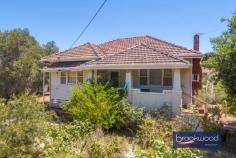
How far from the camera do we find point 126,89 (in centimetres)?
1900

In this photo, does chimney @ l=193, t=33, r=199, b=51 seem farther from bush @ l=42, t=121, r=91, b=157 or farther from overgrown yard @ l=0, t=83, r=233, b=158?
bush @ l=42, t=121, r=91, b=157

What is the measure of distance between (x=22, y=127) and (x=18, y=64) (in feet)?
87.7

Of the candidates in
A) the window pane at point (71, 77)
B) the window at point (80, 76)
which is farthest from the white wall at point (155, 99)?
the window pane at point (71, 77)

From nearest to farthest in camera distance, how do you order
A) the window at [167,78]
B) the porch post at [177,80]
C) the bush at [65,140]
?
the bush at [65,140] < the porch post at [177,80] < the window at [167,78]

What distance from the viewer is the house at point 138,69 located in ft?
59.4

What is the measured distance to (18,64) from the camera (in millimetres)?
35375

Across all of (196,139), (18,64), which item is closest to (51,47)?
(18,64)

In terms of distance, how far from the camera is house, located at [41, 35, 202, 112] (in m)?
18.1

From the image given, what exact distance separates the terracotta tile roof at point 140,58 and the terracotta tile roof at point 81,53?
200 centimetres

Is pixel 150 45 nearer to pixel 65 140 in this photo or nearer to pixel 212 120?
pixel 212 120

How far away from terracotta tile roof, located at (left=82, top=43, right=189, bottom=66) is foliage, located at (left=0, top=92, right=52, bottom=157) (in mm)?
9516

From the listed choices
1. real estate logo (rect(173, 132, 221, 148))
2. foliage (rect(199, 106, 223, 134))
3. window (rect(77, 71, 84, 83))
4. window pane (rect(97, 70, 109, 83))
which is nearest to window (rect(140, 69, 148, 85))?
window pane (rect(97, 70, 109, 83))

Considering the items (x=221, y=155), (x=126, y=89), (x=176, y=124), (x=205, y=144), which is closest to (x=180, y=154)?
(x=205, y=144)

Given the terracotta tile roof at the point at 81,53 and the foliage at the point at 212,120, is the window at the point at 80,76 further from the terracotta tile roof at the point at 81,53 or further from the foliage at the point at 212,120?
the foliage at the point at 212,120
